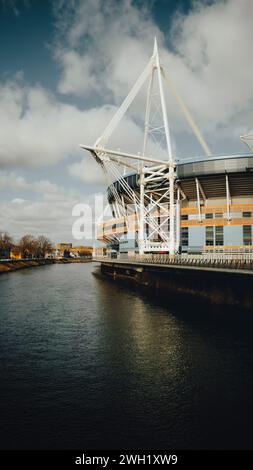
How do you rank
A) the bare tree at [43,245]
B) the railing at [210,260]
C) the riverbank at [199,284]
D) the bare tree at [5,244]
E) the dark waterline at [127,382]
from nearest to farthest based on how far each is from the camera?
the dark waterline at [127,382]
the railing at [210,260]
the riverbank at [199,284]
the bare tree at [5,244]
the bare tree at [43,245]

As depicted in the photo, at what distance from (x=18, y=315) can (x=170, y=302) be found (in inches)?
574

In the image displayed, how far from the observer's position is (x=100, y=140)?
46.3 meters

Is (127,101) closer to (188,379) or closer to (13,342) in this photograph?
(13,342)

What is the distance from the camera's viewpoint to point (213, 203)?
176ft

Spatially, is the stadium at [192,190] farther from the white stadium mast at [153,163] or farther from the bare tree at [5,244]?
the bare tree at [5,244]

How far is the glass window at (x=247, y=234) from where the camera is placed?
49.6 meters

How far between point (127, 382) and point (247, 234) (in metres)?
41.5

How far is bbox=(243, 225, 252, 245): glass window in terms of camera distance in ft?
163

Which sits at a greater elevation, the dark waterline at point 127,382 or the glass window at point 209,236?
the glass window at point 209,236

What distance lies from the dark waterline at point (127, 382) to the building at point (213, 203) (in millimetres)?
27165

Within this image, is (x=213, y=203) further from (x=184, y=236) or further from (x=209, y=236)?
(x=184, y=236)

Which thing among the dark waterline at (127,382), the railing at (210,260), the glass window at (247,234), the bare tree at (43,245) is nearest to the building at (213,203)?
the glass window at (247,234)

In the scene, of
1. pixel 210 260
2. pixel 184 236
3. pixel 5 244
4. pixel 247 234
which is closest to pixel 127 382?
pixel 210 260

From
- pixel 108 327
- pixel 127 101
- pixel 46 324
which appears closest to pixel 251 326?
pixel 108 327
